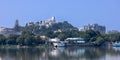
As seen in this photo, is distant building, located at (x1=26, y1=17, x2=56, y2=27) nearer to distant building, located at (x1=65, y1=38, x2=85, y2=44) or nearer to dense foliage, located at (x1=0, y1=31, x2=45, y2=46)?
distant building, located at (x1=65, y1=38, x2=85, y2=44)

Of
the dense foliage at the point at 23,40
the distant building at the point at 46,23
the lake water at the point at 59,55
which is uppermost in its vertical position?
the distant building at the point at 46,23

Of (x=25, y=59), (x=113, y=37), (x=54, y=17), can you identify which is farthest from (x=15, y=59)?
(x=54, y=17)

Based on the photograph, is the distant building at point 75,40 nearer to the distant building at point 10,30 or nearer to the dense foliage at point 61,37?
the dense foliage at point 61,37

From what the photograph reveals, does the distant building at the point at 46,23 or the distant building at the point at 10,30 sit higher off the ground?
the distant building at the point at 46,23

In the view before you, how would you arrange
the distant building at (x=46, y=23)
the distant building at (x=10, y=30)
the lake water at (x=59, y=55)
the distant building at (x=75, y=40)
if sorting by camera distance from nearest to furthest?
the lake water at (x=59, y=55) → the distant building at (x=75, y=40) → the distant building at (x=10, y=30) → the distant building at (x=46, y=23)

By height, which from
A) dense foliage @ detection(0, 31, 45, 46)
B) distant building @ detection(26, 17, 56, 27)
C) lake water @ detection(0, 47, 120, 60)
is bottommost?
lake water @ detection(0, 47, 120, 60)

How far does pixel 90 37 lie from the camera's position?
5756cm

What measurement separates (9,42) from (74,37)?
13474 mm

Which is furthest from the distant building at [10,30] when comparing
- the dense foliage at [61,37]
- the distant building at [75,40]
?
the distant building at [75,40]

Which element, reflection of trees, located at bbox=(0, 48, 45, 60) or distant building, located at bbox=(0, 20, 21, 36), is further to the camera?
distant building, located at bbox=(0, 20, 21, 36)

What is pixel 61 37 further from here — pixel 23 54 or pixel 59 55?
pixel 59 55

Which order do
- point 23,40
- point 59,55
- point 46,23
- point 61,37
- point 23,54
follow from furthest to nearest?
point 46,23 < point 61,37 < point 23,40 < point 23,54 < point 59,55

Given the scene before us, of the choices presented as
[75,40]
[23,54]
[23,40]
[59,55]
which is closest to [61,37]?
[75,40]

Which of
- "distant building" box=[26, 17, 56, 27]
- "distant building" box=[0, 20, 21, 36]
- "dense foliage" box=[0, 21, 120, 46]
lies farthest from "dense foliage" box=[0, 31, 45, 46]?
"distant building" box=[26, 17, 56, 27]
